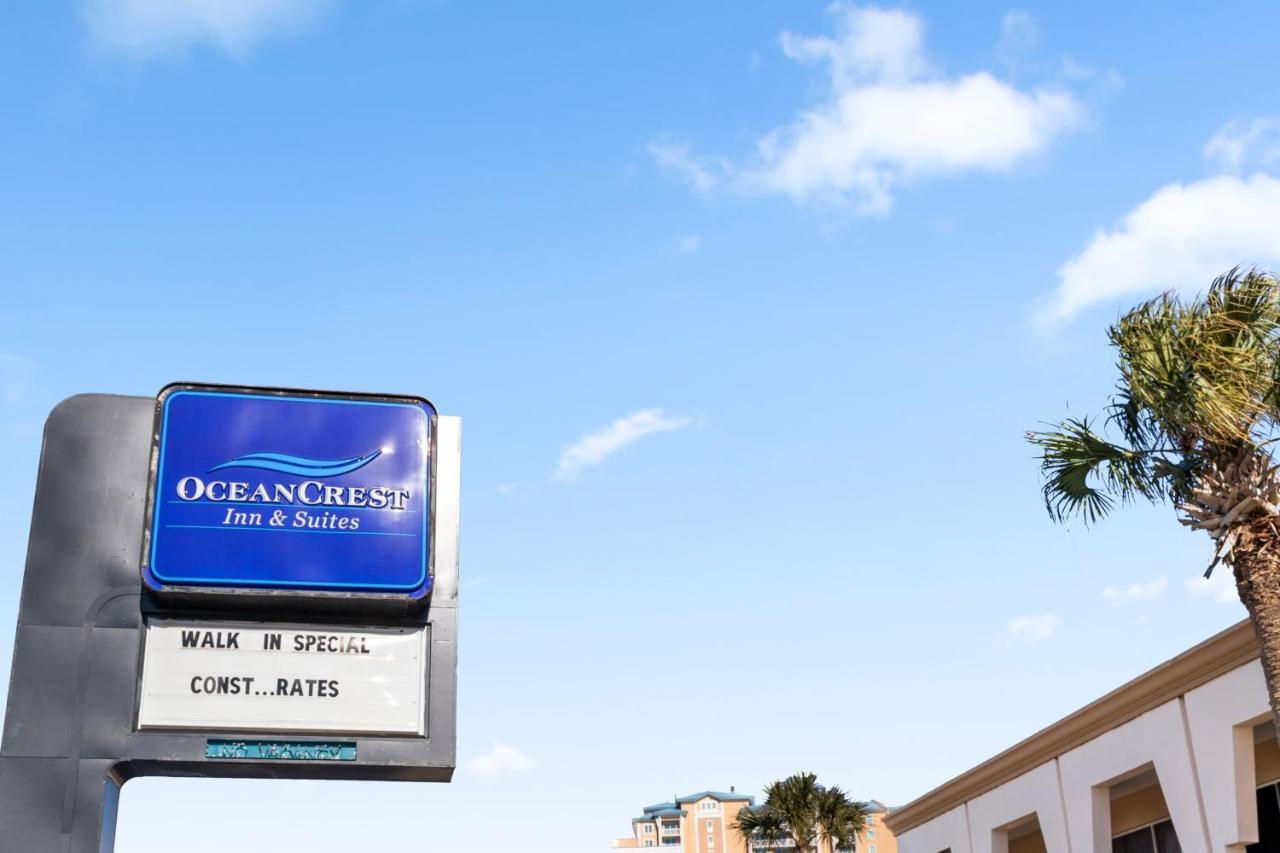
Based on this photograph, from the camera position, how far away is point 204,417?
1419 cm

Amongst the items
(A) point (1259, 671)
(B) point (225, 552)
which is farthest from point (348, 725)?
(A) point (1259, 671)

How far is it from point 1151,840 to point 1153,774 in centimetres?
174

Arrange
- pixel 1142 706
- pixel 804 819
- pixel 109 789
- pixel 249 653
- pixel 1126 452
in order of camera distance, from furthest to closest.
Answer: pixel 804 819 < pixel 1142 706 < pixel 1126 452 < pixel 249 653 < pixel 109 789

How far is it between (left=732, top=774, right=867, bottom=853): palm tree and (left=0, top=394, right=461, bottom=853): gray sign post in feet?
166

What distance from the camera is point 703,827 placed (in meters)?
171

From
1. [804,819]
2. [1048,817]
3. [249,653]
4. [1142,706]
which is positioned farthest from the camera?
[804,819]

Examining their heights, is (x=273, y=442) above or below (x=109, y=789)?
above

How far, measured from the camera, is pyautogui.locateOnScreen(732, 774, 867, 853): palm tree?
61125 mm

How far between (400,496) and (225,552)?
1890 mm

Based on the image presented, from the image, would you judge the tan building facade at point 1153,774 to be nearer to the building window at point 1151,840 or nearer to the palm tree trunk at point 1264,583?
the building window at point 1151,840

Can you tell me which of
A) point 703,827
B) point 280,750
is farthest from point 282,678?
point 703,827

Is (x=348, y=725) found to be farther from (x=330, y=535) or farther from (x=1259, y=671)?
(x=1259, y=671)

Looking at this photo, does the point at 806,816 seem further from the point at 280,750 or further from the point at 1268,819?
the point at 280,750

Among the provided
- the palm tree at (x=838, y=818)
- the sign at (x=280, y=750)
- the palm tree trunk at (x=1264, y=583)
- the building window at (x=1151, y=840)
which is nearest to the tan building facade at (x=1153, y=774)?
the building window at (x=1151, y=840)
